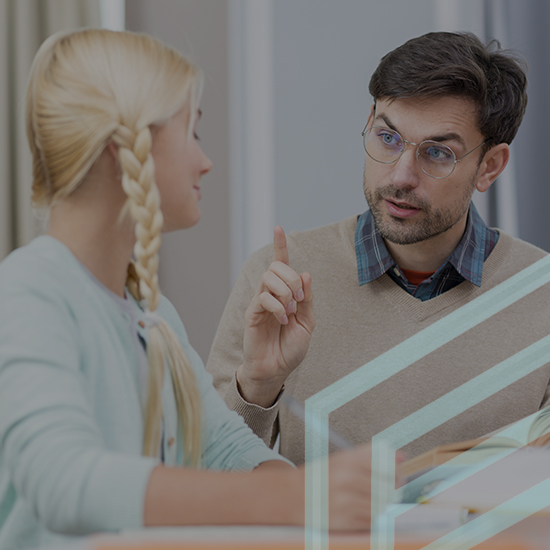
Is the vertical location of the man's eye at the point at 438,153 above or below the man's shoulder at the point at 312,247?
above

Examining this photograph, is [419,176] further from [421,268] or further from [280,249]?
[280,249]

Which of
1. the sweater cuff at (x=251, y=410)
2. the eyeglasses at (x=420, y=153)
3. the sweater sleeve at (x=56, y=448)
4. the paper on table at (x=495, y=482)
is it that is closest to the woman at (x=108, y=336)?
the sweater sleeve at (x=56, y=448)

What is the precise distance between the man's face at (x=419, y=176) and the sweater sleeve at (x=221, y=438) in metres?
0.53

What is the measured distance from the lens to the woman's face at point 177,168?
1.65ft

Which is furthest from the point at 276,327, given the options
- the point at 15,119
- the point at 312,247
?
the point at 15,119

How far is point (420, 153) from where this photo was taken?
40.8 inches

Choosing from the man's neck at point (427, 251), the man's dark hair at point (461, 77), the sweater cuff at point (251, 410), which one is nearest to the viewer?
the sweater cuff at point (251, 410)

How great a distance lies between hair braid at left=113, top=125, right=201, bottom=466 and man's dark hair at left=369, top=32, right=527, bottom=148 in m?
0.66

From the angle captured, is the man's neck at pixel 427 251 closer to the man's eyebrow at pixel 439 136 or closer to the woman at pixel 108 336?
the man's eyebrow at pixel 439 136

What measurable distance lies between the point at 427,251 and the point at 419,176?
151mm

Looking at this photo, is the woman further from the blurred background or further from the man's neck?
the blurred background

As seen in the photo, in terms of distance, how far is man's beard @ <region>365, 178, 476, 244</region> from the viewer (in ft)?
3.44

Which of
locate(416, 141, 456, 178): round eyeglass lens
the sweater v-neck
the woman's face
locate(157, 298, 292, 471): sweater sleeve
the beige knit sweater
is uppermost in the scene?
the woman's face

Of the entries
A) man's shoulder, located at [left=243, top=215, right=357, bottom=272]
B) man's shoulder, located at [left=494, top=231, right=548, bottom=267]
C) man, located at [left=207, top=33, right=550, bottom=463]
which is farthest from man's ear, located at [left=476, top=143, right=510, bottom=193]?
man's shoulder, located at [left=243, top=215, right=357, bottom=272]
